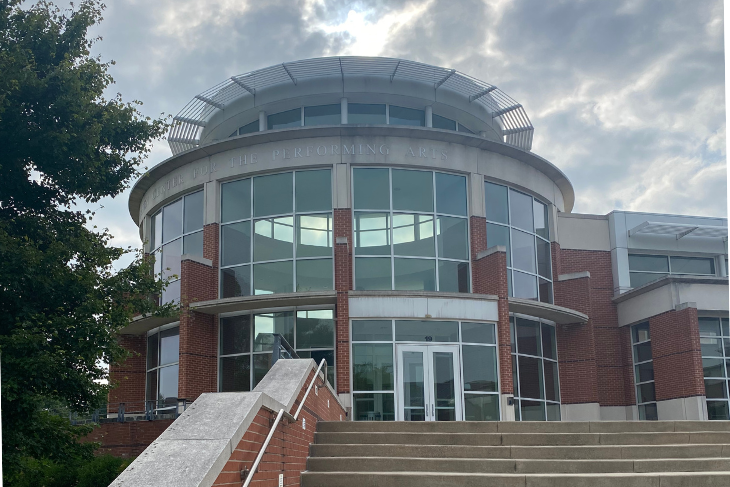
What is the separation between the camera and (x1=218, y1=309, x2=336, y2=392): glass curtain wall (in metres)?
19.0

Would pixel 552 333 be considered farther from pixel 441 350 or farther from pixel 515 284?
pixel 441 350

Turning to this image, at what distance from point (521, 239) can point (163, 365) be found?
10.8 meters

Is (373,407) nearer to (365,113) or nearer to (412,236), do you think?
(412,236)

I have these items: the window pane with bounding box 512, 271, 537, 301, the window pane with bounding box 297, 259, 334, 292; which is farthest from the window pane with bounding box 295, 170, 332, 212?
the window pane with bounding box 512, 271, 537, 301

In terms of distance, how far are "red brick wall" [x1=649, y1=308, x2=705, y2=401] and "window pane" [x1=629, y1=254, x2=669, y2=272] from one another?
10.9 ft

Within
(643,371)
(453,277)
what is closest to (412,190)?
(453,277)

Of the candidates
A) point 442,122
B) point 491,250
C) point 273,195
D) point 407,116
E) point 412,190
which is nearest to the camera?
point 491,250

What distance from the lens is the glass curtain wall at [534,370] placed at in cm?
2030

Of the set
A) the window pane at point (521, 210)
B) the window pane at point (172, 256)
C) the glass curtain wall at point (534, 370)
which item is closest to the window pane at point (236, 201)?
the window pane at point (172, 256)

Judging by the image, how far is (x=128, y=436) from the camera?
17.8 m

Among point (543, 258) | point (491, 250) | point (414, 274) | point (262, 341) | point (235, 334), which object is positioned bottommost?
point (262, 341)

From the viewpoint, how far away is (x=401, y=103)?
22891 millimetres

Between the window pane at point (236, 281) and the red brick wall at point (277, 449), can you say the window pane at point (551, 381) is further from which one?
the red brick wall at point (277, 449)

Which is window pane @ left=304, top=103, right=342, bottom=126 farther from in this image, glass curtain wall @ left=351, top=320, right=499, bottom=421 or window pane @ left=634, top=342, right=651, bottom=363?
window pane @ left=634, top=342, right=651, bottom=363
